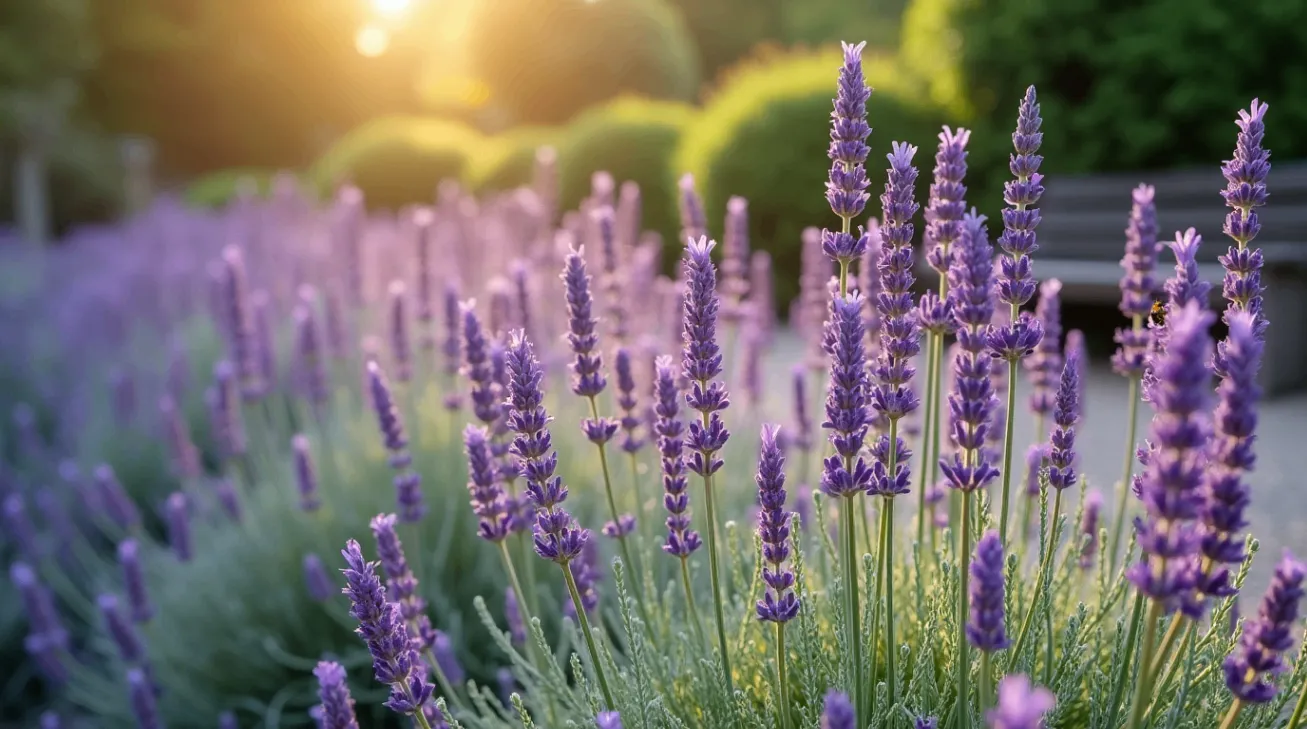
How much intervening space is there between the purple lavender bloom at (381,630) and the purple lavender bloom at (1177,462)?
0.85 meters

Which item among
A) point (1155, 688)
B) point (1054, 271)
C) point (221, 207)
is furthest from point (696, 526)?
point (221, 207)

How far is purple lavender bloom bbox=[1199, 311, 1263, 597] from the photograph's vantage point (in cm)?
92

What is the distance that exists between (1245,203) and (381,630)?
52.7 inches

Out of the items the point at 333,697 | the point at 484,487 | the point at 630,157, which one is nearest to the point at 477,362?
the point at 484,487

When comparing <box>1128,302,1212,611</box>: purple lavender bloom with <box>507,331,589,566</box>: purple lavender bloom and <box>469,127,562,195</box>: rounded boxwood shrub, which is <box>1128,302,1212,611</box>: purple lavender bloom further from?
<box>469,127,562,195</box>: rounded boxwood shrub

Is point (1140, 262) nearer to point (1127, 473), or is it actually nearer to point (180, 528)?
point (1127, 473)

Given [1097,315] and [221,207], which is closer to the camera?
[1097,315]

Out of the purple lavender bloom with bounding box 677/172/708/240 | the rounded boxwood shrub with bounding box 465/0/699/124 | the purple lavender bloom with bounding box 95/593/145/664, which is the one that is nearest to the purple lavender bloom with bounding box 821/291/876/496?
the purple lavender bloom with bounding box 677/172/708/240

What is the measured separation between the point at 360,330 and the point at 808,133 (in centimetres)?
472

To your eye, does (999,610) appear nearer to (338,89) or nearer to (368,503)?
(368,503)

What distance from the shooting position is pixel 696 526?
2.67m

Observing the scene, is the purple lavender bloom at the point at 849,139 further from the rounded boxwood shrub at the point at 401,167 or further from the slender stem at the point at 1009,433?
the rounded boxwood shrub at the point at 401,167

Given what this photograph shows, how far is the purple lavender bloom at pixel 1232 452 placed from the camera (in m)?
0.92

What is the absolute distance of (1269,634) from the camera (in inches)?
42.0
